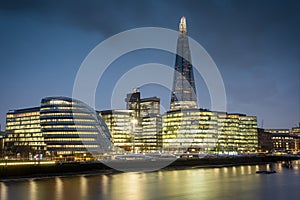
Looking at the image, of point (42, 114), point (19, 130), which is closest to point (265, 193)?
point (42, 114)

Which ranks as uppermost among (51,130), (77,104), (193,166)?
(77,104)

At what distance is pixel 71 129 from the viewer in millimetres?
143125

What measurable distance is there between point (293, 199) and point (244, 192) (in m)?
5.86

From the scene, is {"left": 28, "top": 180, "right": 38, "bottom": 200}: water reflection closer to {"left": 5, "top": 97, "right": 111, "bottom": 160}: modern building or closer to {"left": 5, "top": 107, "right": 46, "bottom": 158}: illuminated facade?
{"left": 5, "top": 97, "right": 111, "bottom": 160}: modern building

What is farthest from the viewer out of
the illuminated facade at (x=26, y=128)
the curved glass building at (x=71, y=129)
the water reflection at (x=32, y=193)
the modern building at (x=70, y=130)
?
the illuminated facade at (x=26, y=128)

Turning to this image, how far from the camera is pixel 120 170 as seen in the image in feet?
227

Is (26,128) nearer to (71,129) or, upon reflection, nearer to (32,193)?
(71,129)

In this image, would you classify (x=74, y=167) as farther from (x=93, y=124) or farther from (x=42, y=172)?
(x=93, y=124)

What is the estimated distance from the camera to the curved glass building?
143m

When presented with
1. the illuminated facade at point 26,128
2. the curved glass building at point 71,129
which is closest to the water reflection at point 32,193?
the curved glass building at point 71,129

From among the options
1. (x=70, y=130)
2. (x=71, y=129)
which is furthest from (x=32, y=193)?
(x=70, y=130)

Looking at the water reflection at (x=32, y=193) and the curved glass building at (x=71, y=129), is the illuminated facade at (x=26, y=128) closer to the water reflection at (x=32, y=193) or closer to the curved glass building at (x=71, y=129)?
the curved glass building at (x=71, y=129)

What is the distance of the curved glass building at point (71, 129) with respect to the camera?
142750 mm

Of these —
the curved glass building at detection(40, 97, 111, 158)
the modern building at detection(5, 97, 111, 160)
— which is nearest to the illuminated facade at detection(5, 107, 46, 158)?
the modern building at detection(5, 97, 111, 160)
